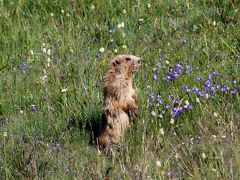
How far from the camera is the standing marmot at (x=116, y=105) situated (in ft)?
22.7

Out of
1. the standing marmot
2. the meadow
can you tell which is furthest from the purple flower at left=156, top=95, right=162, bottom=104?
the standing marmot

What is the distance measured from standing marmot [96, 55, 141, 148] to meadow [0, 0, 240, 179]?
121 millimetres

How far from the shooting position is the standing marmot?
692 cm

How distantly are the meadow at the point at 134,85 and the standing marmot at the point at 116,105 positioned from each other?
121mm

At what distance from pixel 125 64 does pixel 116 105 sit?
425mm

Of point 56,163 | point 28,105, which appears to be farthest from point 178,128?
point 28,105

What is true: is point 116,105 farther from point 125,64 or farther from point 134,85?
point 134,85

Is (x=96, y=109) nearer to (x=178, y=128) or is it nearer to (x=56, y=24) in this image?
(x=178, y=128)

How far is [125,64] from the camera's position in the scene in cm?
718

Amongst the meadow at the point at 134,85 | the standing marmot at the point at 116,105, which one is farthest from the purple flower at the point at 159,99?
the standing marmot at the point at 116,105

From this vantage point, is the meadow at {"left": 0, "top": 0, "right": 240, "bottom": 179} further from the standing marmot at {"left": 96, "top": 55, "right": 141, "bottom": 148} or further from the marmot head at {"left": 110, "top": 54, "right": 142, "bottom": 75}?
the marmot head at {"left": 110, "top": 54, "right": 142, "bottom": 75}

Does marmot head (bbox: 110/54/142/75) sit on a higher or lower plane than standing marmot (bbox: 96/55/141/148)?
higher

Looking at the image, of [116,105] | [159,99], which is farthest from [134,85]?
[116,105]

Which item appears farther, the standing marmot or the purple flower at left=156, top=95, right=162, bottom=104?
the purple flower at left=156, top=95, right=162, bottom=104
